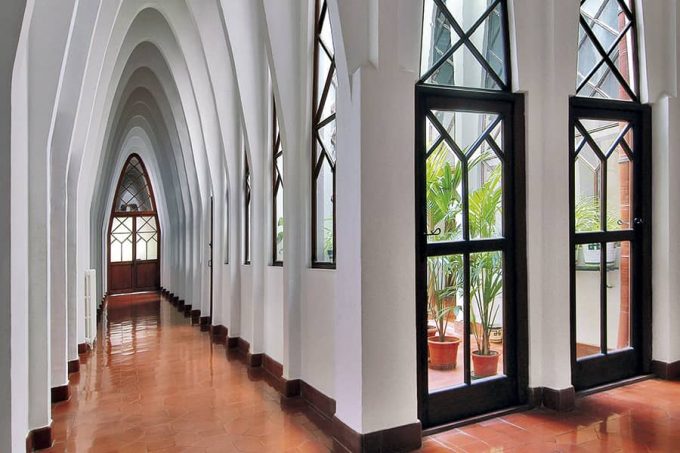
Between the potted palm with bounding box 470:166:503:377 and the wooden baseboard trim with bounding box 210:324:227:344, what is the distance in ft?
16.0

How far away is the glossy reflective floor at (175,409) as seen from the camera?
342 centimetres

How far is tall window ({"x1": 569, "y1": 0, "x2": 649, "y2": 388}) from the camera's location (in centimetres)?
412

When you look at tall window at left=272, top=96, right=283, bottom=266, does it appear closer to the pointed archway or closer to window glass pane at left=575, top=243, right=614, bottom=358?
window glass pane at left=575, top=243, right=614, bottom=358

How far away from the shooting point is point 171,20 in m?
7.73

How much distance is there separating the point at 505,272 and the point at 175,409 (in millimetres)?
3049

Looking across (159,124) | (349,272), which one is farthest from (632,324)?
(159,124)

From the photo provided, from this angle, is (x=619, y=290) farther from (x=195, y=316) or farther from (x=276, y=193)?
(x=195, y=316)

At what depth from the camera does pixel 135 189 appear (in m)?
20.1

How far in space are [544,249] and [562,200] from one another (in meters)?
0.42

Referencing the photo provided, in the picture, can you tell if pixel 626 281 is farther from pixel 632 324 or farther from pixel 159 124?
pixel 159 124

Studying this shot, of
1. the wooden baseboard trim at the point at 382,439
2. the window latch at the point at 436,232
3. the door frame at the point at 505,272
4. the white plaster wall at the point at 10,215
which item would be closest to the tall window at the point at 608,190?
the door frame at the point at 505,272

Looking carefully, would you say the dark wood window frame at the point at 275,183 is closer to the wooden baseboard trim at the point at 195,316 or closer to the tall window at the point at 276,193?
the tall window at the point at 276,193

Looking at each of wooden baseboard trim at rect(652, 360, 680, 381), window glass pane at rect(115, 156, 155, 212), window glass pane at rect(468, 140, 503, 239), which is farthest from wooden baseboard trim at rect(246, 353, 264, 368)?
window glass pane at rect(115, 156, 155, 212)

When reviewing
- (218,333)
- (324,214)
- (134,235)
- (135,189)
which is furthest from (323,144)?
(135,189)
